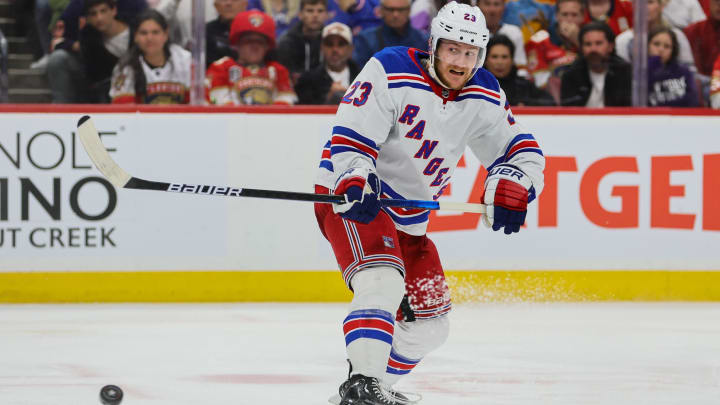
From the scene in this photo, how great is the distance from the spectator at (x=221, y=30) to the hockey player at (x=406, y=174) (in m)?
2.57

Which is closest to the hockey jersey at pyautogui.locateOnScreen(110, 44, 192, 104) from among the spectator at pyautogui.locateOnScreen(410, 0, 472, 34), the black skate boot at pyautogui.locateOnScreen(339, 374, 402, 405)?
the spectator at pyautogui.locateOnScreen(410, 0, 472, 34)

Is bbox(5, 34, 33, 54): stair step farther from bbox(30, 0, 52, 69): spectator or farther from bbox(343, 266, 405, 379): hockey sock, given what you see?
bbox(343, 266, 405, 379): hockey sock

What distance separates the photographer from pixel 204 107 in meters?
5.95

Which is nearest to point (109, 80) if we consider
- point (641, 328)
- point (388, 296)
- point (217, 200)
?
point (217, 200)

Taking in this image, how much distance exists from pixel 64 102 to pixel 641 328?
295cm

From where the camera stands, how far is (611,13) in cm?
613

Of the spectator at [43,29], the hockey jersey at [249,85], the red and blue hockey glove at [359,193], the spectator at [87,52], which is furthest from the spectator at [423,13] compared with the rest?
the red and blue hockey glove at [359,193]

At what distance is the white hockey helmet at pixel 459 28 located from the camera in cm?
321

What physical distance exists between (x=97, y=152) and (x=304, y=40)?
9.04 feet

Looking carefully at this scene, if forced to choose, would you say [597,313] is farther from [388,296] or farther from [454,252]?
[388,296]

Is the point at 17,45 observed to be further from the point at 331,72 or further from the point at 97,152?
the point at 97,152

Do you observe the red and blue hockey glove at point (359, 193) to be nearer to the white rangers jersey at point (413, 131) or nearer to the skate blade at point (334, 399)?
the white rangers jersey at point (413, 131)

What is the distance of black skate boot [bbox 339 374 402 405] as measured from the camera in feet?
9.81

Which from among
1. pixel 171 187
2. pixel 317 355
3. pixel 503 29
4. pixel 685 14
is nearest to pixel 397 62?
pixel 171 187
